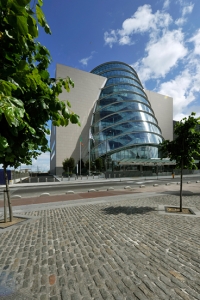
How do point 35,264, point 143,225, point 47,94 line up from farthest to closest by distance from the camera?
1. point 143,225
2. point 35,264
3. point 47,94

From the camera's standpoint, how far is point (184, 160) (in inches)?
364

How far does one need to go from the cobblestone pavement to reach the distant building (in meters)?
43.9

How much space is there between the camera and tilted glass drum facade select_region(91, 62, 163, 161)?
180 ft

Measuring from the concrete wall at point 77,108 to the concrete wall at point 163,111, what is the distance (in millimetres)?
29851

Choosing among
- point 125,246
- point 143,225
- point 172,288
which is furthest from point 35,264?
point 143,225

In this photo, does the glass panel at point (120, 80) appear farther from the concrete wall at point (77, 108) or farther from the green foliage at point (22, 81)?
the green foliage at point (22, 81)

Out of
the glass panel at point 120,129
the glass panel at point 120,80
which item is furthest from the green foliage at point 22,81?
the glass panel at point 120,80

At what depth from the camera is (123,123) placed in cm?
5600

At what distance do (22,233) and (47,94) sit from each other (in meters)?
5.26

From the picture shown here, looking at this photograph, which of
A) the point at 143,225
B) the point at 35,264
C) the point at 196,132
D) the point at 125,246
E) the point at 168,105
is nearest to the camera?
the point at 35,264

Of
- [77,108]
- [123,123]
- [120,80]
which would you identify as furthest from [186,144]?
[120,80]

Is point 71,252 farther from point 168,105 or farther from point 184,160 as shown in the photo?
point 168,105

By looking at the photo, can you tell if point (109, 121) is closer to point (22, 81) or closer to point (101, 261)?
point (101, 261)

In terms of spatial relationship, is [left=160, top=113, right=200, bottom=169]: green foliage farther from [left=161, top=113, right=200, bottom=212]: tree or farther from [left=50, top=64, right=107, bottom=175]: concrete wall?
[left=50, top=64, right=107, bottom=175]: concrete wall
